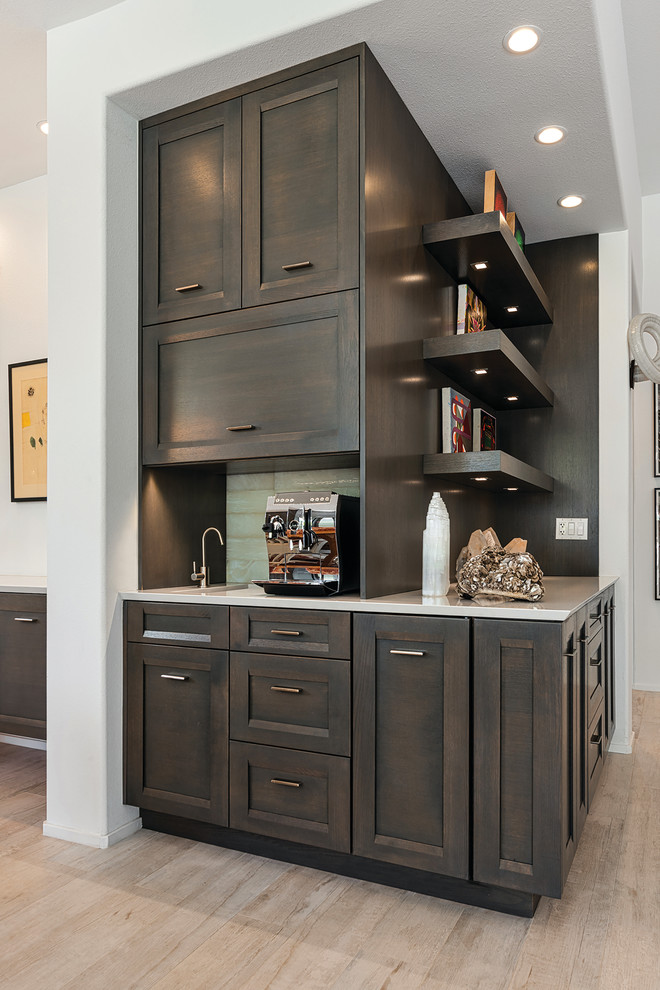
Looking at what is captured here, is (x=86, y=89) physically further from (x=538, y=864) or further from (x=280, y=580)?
(x=538, y=864)

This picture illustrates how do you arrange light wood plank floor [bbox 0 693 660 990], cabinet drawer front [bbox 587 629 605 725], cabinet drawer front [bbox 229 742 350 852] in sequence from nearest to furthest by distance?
light wood plank floor [bbox 0 693 660 990] < cabinet drawer front [bbox 229 742 350 852] < cabinet drawer front [bbox 587 629 605 725]

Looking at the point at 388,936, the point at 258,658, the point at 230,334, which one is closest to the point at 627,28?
the point at 230,334

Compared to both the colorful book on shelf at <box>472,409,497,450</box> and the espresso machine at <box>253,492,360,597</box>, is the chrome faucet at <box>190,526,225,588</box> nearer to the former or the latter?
the espresso machine at <box>253,492,360,597</box>

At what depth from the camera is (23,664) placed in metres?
3.09

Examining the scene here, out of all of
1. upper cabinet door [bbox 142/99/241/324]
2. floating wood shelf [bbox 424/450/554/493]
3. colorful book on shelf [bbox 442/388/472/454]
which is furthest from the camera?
colorful book on shelf [bbox 442/388/472/454]

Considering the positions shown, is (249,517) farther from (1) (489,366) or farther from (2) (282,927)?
(2) (282,927)

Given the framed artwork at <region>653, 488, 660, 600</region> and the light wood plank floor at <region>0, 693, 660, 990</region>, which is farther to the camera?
the framed artwork at <region>653, 488, 660, 600</region>

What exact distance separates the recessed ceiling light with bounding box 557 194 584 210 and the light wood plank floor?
2558 millimetres

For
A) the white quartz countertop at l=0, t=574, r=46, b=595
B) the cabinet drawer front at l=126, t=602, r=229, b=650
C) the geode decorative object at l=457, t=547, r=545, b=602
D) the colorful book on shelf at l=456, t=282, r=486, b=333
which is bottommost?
the cabinet drawer front at l=126, t=602, r=229, b=650

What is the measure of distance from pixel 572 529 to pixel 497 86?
2.02m

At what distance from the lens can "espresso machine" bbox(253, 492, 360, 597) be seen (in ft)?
7.44

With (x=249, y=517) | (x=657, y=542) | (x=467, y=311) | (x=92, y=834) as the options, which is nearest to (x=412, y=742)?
(x=92, y=834)

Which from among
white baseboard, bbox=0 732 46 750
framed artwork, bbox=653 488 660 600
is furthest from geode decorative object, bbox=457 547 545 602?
framed artwork, bbox=653 488 660 600

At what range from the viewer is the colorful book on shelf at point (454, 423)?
116 inches
